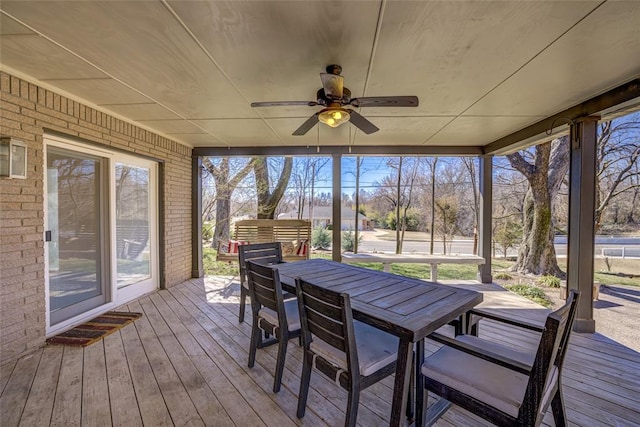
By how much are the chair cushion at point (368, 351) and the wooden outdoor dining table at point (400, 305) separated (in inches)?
5.6

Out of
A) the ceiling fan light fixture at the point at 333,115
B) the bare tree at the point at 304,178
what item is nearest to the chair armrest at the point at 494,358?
the ceiling fan light fixture at the point at 333,115

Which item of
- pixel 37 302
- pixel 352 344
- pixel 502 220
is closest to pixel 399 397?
pixel 352 344

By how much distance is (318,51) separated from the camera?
1915 mm

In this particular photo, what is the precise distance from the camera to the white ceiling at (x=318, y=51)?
5.06 feet

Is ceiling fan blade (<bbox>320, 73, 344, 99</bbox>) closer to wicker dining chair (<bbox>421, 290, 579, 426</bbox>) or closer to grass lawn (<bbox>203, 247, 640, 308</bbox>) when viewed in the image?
wicker dining chair (<bbox>421, 290, 579, 426</bbox>)

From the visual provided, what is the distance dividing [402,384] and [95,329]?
Result: 10.4 feet

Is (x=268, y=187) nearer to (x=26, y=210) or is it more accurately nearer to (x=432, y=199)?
(x=432, y=199)

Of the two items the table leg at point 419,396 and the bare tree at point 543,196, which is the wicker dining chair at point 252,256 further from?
the bare tree at point 543,196

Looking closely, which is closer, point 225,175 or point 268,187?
point 225,175

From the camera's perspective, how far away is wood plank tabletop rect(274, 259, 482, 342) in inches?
57.2

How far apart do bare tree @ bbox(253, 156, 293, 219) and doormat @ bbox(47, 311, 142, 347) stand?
4.73m

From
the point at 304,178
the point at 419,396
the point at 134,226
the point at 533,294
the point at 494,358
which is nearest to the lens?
the point at 494,358

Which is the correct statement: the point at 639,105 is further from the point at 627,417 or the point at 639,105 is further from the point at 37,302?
the point at 37,302

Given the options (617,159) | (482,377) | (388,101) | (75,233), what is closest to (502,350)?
(482,377)
